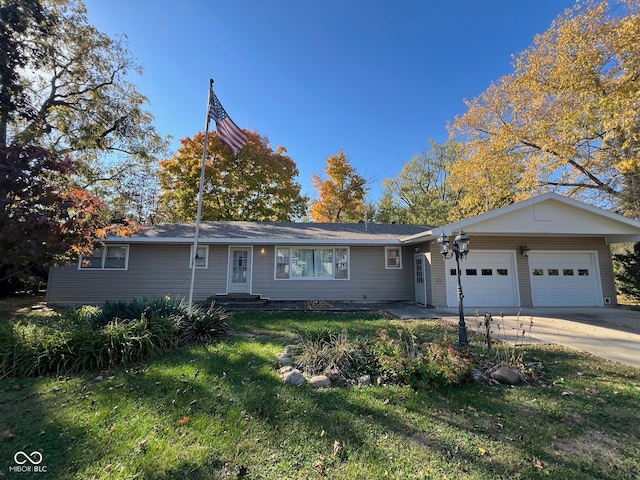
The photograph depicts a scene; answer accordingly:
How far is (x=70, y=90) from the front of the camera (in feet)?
45.8

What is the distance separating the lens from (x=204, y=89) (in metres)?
8.08

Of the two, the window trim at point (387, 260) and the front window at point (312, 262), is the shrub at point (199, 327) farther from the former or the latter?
the window trim at point (387, 260)

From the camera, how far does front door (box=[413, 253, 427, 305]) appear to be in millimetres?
10680

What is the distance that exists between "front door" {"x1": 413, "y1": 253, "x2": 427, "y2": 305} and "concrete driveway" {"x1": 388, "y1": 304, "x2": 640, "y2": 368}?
492 mm

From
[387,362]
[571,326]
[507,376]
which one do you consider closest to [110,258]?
[387,362]

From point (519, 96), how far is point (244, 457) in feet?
60.7

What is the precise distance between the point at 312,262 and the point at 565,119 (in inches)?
494

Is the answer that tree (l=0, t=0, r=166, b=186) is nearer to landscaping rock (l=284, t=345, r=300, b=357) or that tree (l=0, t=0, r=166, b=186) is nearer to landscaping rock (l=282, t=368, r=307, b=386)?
landscaping rock (l=284, t=345, r=300, b=357)

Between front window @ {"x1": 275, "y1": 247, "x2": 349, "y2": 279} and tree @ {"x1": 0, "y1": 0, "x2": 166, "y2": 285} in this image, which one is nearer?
tree @ {"x1": 0, "y1": 0, "x2": 166, "y2": 285}

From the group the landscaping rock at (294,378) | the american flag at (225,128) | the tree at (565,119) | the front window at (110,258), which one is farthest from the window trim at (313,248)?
the tree at (565,119)

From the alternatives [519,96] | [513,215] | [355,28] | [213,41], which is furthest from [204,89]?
[519,96]

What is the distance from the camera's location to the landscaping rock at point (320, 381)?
3.88 meters
